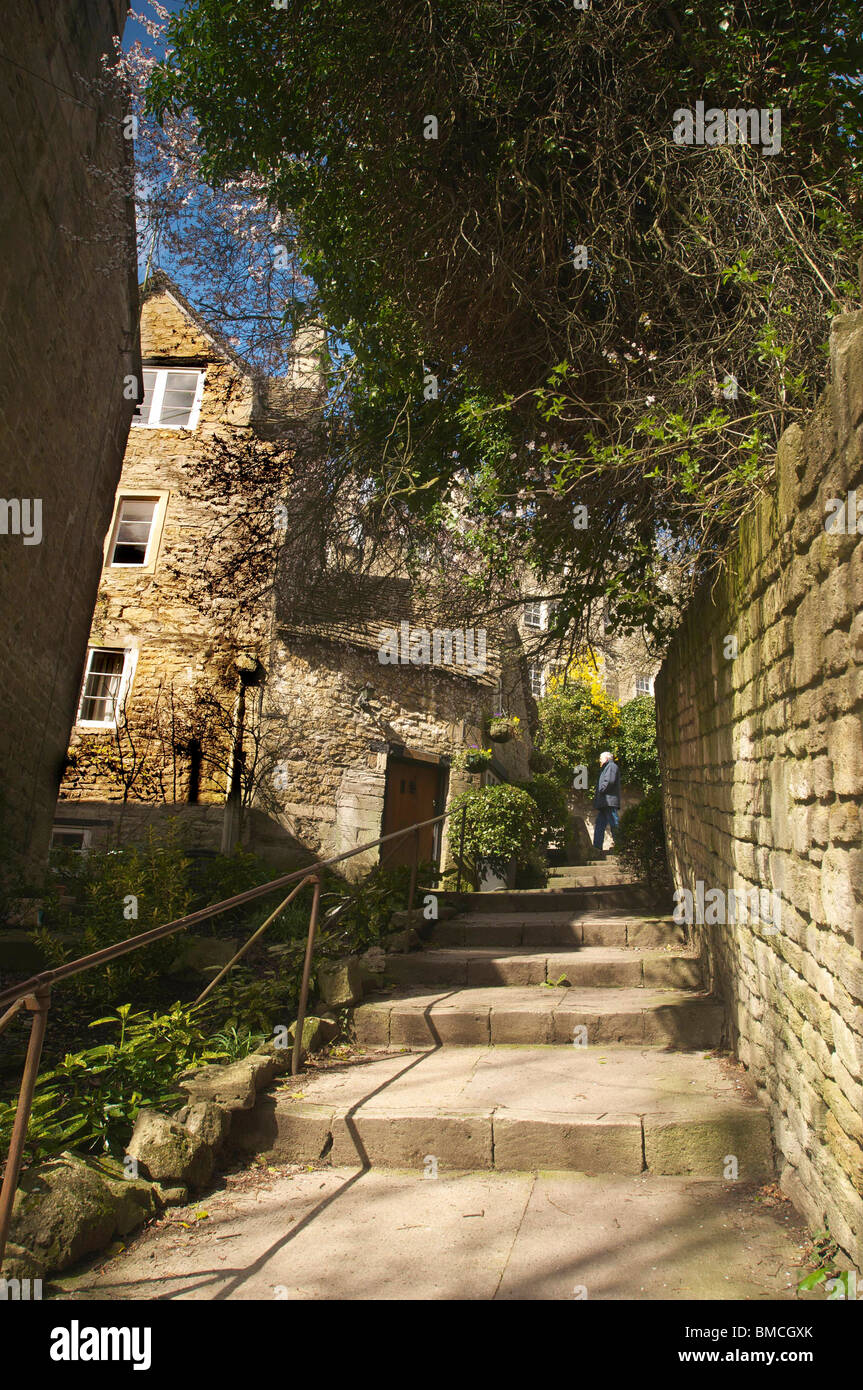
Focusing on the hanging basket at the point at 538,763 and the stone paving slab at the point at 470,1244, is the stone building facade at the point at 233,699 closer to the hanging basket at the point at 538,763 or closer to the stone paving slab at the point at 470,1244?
the hanging basket at the point at 538,763

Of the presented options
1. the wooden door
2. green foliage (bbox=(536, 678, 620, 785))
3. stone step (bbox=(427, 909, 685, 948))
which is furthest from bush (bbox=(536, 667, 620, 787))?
stone step (bbox=(427, 909, 685, 948))

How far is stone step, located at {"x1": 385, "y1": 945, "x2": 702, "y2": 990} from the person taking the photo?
536cm

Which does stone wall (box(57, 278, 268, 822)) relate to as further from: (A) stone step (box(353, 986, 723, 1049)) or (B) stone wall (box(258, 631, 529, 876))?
(A) stone step (box(353, 986, 723, 1049))

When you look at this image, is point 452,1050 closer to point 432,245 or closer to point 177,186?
point 432,245

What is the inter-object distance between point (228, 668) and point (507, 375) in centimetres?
715

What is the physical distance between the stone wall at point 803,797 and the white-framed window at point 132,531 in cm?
1001

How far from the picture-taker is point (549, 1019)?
4.66 meters

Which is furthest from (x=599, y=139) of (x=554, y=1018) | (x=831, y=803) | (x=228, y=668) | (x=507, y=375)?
(x=228, y=668)

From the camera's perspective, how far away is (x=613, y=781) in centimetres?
1222

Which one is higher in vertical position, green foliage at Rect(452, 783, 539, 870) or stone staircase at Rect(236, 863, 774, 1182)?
green foliage at Rect(452, 783, 539, 870)

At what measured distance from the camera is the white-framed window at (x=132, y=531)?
40.6 ft

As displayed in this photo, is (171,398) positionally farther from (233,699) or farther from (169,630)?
(233,699)

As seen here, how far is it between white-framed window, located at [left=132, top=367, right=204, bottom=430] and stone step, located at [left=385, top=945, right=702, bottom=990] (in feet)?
32.6

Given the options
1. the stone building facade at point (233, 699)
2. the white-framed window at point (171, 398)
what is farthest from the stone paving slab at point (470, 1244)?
the white-framed window at point (171, 398)
